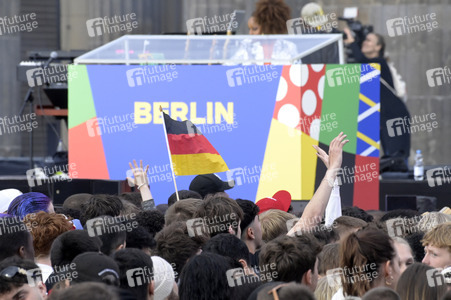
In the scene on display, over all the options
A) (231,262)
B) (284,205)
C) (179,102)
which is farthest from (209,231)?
(179,102)

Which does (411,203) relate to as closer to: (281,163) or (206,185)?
(281,163)

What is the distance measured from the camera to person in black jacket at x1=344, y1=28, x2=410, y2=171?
1406 centimetres

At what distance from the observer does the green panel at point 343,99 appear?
11.3 metres

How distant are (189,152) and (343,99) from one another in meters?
2.67

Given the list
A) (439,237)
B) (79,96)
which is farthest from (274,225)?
(79,96)

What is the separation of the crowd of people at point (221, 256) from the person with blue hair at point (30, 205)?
3 centimetres

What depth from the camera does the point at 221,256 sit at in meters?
5.04

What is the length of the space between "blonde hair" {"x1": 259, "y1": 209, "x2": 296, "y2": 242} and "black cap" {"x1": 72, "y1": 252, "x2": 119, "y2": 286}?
2380mm

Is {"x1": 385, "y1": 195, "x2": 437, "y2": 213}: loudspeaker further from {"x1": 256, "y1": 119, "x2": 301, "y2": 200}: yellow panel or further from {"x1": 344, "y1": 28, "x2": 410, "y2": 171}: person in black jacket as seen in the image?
{"x1": 344, "y1": 28, "x2": 410, "y2": 171}: person in black jacket

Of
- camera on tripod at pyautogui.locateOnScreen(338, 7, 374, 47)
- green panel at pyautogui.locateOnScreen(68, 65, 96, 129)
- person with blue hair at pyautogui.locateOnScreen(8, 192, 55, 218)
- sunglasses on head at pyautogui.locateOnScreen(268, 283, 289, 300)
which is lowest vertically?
person with blue hair at pyautogui.locateOnScreen(8, 192, 55, 218)

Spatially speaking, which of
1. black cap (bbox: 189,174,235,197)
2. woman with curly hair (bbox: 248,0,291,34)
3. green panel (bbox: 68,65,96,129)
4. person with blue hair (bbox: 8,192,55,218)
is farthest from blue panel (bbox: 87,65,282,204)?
person with blue hair (bbox: 8,192,55,218)

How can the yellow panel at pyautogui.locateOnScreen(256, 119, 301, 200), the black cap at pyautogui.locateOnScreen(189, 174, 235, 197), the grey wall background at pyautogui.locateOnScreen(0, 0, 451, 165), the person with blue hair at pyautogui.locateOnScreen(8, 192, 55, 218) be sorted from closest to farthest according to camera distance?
the person with blue hair at pyautogui.locateOnScreen(8, 192, 55, 218)
the black cap at pyautogui.locateOnScreen(189, 174, 235, 197)
the yellow panel at pyautogui.locateOnScreen(256, 119, 301, 200)
the grey wall background at pyautogui.locateOnScreen(0, 0, 451, 165)

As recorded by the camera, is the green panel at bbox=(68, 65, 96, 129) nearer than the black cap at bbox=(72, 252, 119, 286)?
No

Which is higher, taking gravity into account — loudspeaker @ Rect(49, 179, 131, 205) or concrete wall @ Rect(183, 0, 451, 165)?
concrete wall @ Rect(183, 0, 451, 165)
